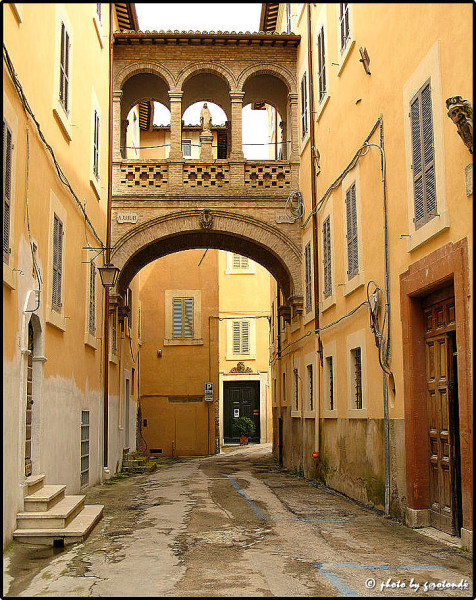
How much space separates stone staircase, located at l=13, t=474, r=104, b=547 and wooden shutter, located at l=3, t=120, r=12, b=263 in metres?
2.84

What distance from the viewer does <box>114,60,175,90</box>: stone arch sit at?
17234 millimetres

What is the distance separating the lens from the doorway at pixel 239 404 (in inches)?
1286

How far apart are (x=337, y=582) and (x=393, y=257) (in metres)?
4.86

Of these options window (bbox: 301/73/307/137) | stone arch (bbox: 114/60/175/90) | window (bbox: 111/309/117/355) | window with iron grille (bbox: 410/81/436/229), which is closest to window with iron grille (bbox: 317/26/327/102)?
window (bbox: 301/73/307/137)

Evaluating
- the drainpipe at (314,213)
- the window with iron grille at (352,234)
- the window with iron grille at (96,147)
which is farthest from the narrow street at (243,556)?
the window with iron grille at (96,147)

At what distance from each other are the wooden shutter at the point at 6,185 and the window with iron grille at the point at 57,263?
2.73 metres

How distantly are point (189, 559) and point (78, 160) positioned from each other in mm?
8006

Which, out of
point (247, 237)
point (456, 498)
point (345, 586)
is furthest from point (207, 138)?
point (345, 586)

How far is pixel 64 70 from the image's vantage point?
1133 centimetres

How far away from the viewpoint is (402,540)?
308 inches

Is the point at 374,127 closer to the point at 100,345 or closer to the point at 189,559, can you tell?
the point at 189,559

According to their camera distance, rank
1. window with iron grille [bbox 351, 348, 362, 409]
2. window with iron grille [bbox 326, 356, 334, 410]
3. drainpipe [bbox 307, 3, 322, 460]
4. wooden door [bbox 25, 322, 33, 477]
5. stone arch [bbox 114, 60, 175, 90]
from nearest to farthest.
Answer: wooden door [bbox 25, 322, 33, 477] → window with iron grille [bbox 351, 348, 362, 409] → window with iron grille [bbox 326, 356, 334, 410] → drainpipe [bbox 307, 3, 322, 460] → stone arch [bbox 114, 60, 175, 90]

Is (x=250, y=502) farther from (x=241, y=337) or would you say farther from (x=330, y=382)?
(x=241, y=337)

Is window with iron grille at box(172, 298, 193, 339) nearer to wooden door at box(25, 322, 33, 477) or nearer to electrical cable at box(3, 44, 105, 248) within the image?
electrical cable at box(3, 44, 105, 248)
